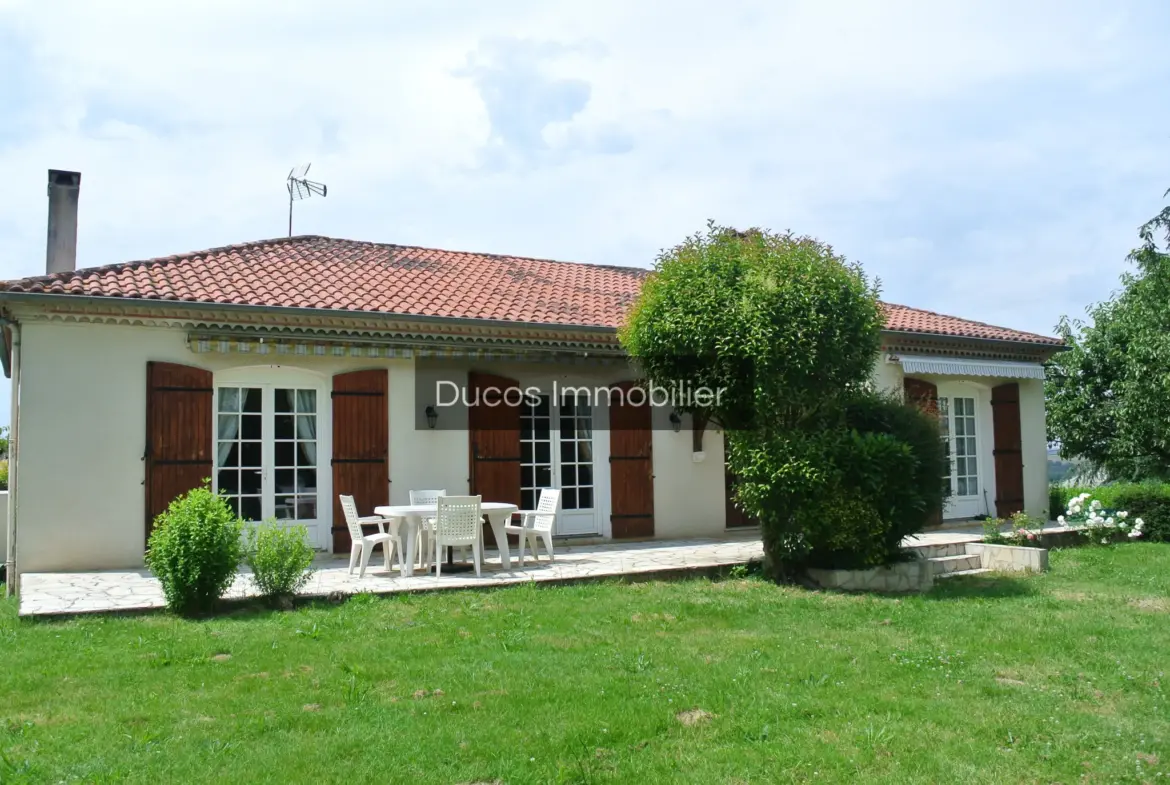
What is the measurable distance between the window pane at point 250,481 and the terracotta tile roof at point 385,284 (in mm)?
2006

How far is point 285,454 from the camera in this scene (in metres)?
11.0

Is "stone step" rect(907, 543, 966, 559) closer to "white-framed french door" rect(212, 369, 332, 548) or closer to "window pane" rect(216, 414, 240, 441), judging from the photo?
"white-framed french door" rect(212, 369, 332, 548)

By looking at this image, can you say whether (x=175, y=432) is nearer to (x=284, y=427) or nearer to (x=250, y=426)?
(x=250, y=426)

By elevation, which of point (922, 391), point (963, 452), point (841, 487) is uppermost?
point (922, 391)

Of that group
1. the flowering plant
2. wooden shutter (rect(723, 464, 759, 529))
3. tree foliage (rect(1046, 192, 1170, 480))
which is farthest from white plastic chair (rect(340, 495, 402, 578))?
tree foliage (rect(1046, 192, 1170, 480))

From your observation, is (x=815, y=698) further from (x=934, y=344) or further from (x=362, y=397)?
(x=934, y=344)

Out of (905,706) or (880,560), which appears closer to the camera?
(905,706)

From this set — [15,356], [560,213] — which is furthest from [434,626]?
[560,213]

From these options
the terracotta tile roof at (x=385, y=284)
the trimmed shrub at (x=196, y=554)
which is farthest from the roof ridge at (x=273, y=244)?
the trimmed shrub at (x=196, y=554)

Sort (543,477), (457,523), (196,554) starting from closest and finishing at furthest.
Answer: (196,554)
(457,523)
(543,477)

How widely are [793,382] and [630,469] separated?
425cm

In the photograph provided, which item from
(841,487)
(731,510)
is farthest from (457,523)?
(731,510)

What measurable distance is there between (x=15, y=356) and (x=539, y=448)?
6.34 meters

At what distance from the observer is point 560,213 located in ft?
45.6
